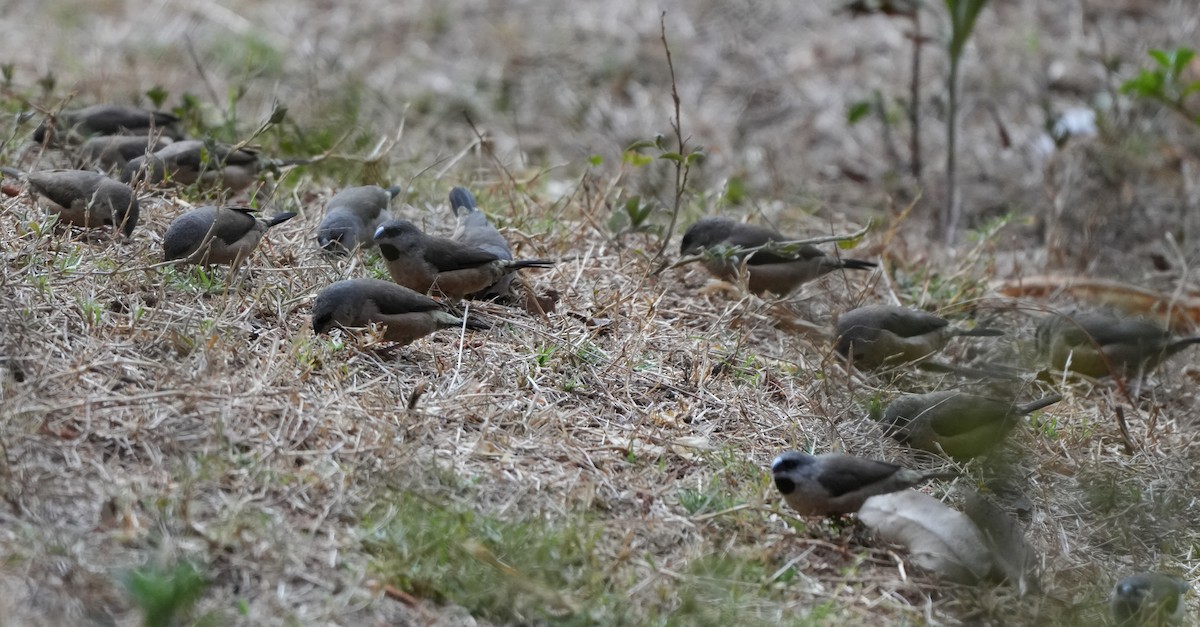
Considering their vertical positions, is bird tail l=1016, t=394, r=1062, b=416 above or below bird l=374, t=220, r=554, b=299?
below

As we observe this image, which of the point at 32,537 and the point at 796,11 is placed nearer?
the point at 32,537

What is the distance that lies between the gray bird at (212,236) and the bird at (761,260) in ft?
7.20

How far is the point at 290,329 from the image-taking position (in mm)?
4684

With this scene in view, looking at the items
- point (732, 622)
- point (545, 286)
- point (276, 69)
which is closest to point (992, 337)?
point (545, 286)

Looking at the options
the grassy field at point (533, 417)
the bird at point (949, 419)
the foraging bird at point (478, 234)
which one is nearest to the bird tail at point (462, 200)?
the foraging bird at point (478, 234)

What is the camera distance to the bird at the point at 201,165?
18.3 ft

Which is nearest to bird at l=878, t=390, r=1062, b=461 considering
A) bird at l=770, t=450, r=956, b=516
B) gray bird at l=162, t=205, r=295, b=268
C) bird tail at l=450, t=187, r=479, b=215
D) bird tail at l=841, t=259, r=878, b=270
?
bird at l=770, t=450, r=956, b=516

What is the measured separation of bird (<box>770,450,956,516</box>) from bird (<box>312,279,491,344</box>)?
149cm

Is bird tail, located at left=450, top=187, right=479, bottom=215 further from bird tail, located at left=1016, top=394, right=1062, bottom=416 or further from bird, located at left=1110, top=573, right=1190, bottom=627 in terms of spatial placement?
bird, located at left=1110, top=573, right=1190, bottom=627

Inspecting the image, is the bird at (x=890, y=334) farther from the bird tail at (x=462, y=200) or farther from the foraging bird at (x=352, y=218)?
the foraging bird at (x=352, y=218)

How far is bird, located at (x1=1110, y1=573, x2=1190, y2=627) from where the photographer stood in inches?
143

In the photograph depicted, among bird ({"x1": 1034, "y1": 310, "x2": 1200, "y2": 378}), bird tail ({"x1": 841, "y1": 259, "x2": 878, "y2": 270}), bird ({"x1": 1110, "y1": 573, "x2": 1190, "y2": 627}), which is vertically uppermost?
bird ({"x1": 1110, "y1": 573, "x2": 1190, "y2": 627})

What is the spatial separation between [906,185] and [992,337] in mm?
3509

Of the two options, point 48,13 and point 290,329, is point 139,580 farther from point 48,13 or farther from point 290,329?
point 48,13
